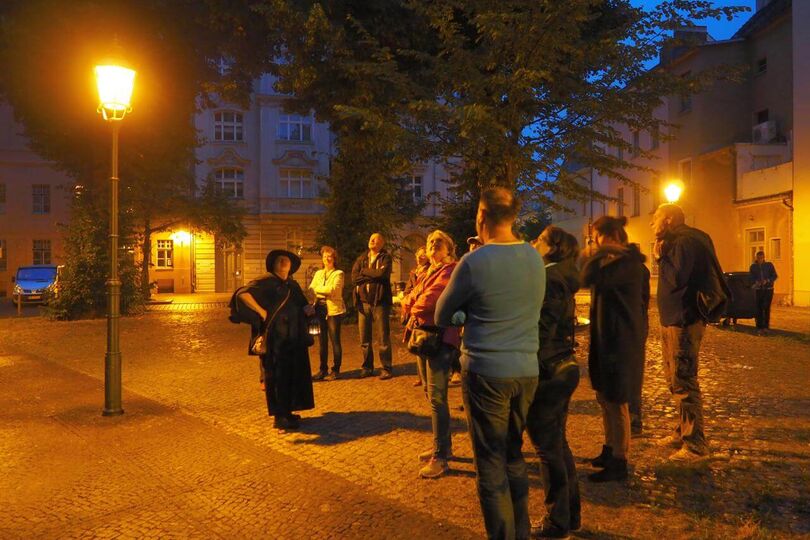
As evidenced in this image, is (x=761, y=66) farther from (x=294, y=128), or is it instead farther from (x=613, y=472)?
(x=613, y=472)

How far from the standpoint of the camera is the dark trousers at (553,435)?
3.43 m

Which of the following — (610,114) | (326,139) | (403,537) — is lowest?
(403,537)

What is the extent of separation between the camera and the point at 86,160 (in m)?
19.9

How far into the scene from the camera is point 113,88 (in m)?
7.28

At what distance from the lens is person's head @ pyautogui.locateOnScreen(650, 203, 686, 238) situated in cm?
517

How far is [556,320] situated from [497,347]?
63 cm

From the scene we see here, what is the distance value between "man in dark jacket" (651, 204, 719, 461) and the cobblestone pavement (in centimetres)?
28

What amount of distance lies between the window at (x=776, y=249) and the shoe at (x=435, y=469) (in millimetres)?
23539

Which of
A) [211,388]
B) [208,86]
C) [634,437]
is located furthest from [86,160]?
[634,437]

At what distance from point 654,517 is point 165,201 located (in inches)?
1095

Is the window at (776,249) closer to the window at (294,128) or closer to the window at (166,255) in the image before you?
the window at (294,128)

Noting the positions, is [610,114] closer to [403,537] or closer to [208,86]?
[403,537]

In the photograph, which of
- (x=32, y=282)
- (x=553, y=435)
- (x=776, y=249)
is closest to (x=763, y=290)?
(x=776, y=249)

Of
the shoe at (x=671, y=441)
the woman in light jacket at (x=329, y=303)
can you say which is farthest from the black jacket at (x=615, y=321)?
the woman in light jacket at (x=329, y=303)
